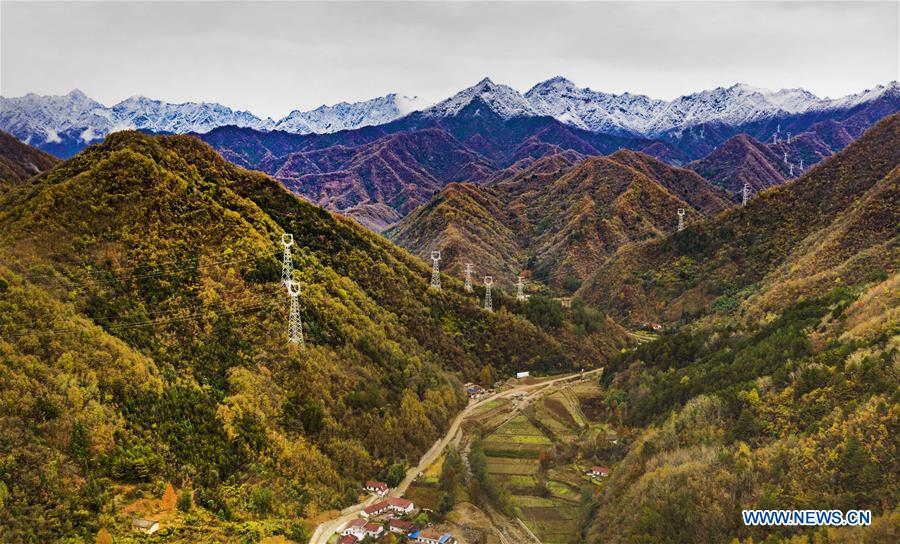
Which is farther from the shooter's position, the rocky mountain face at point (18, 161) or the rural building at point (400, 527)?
the rocky mountain face at point (18, 161)

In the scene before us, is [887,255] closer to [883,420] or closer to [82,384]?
[883,420]

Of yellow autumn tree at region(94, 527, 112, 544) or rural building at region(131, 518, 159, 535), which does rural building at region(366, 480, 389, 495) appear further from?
yellow autumn tree at region(94, 527, 112, 544)

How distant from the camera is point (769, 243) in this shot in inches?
4870

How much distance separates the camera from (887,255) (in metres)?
83.6

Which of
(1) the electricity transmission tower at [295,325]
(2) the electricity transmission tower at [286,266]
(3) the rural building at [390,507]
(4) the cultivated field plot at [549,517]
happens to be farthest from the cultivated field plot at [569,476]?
(2) the electricity transmission tower at [286,266]

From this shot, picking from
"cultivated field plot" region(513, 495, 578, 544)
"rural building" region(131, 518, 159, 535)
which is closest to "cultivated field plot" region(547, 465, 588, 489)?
"cultivated field plot" region(513, 495, 578, 544)

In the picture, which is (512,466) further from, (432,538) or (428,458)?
(432,538)

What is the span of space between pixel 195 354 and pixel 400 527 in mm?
26725

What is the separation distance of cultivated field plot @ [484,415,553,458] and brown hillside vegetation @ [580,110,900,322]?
4228 centimetres

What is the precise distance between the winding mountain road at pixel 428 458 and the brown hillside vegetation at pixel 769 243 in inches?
1384

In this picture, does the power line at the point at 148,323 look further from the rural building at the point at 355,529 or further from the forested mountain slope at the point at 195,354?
Result: the rural building at the point at 355,529

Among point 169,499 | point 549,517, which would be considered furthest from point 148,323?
point 549,517

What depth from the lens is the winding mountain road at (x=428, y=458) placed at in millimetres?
56188

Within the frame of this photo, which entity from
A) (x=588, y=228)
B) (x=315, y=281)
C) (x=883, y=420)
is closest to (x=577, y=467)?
(x=883, y=420)
